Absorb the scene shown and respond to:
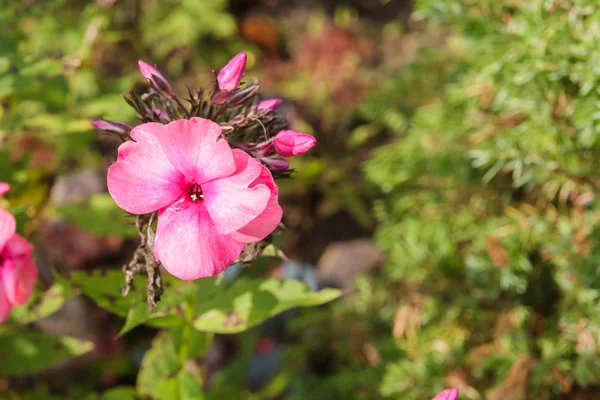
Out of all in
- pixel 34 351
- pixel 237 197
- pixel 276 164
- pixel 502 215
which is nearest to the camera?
pixel 237 197

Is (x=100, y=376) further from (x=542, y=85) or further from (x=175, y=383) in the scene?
(x=542, y=85)

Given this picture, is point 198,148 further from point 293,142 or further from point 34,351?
point 34,351

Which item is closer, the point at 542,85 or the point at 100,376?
the point at 542,85

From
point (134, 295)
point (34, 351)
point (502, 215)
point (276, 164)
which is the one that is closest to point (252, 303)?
point (134, 295)

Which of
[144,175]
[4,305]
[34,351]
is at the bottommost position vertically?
[34,351]

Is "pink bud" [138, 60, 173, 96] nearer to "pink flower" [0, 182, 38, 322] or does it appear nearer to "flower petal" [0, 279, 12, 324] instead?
"pink flower" [0, 182, 38, 322]

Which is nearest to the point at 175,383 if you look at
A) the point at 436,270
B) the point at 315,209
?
the point at 436,270

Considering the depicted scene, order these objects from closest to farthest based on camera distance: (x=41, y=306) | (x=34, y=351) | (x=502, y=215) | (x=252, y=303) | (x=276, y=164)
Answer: (x=276, y=164), (x=252, y=303), (x=41, y=306), (x=34, y=351), (x=502, y=215)
